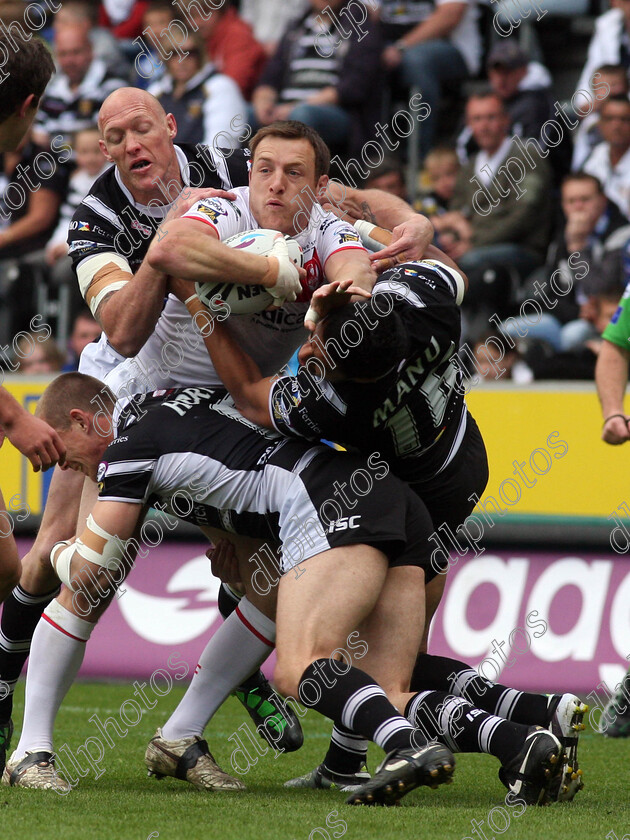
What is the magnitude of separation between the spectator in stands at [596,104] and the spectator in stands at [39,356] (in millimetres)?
4325

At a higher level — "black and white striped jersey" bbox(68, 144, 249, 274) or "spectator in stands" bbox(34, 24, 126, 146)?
"black and white striped jersey" bbox(68, 144, 249, 274)

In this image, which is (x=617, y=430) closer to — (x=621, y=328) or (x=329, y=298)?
(x=621, y=328)

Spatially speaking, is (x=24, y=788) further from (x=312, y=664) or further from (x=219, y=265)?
(x=219, y=265)

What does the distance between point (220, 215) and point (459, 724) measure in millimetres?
1870

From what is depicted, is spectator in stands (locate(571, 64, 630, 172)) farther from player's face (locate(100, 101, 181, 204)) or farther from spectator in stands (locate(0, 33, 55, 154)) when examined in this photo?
spectator in stands (locate(0, 33, 55, 154))

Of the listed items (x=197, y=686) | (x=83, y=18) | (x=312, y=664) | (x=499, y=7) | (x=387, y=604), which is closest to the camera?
(x=312, y=664)

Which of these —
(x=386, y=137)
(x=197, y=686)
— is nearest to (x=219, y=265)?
(x=197, y=686)

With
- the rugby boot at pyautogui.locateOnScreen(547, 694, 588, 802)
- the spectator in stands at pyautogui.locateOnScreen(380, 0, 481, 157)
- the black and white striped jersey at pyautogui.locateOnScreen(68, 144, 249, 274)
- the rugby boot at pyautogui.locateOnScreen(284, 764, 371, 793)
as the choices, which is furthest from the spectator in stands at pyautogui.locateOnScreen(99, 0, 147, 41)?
the rugby boot at pyautogui.locateOnScreen(547, 694, 588, 802)

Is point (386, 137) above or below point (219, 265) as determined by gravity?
below

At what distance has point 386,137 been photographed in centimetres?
1005

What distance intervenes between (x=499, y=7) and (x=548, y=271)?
260cm

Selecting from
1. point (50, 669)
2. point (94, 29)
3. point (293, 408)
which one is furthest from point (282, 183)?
point (94, 29)

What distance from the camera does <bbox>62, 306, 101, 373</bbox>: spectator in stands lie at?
9.61 m

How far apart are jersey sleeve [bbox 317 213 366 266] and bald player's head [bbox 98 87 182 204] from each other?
81cm
